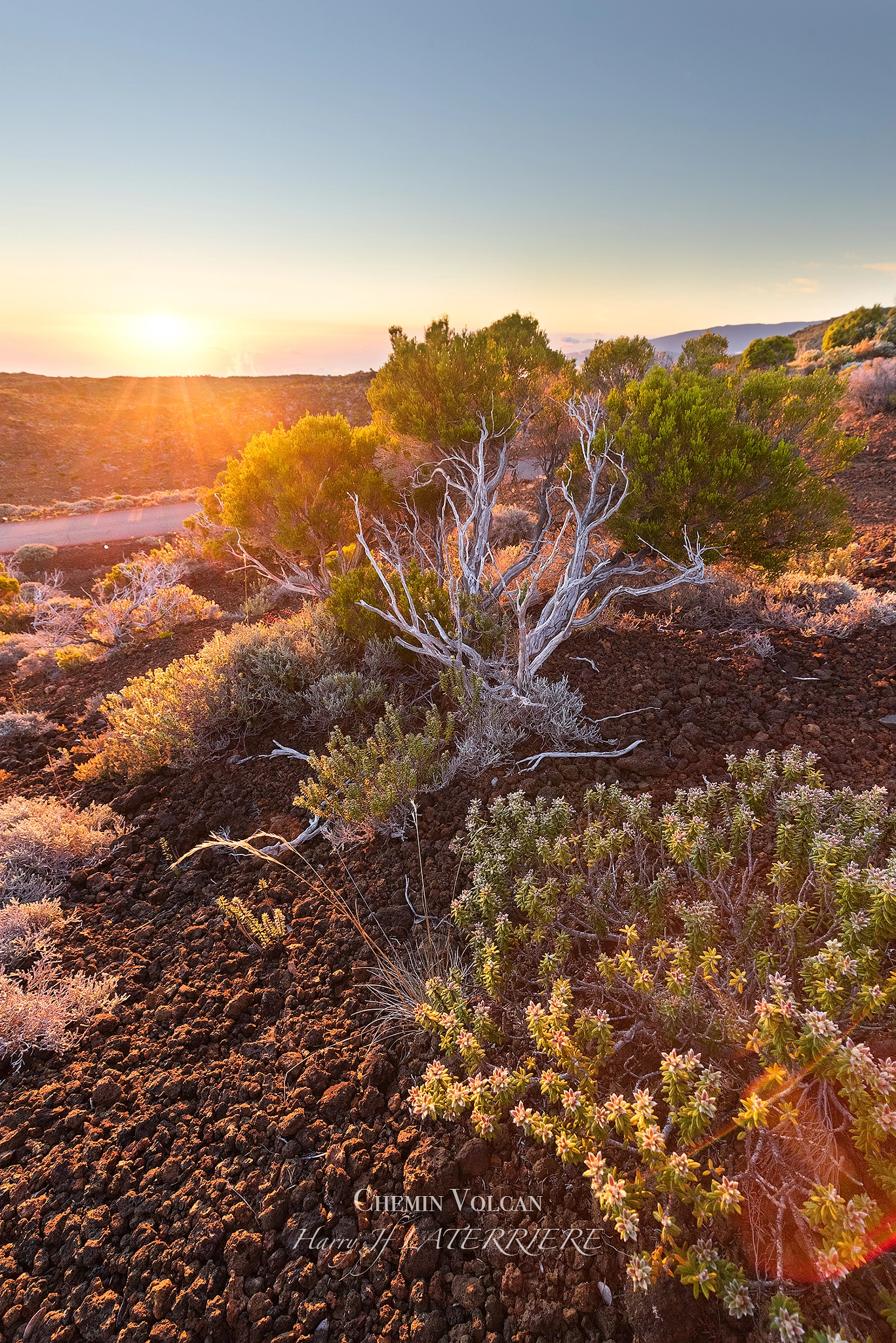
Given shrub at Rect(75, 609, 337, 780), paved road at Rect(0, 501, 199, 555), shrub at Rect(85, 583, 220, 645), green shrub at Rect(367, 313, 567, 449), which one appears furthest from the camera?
paved road at Rect(0, 501, 199, 555)

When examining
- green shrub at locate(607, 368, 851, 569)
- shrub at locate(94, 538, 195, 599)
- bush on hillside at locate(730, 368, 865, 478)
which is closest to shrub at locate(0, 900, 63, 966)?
green shrub at locate(607, 368, 851, 569)

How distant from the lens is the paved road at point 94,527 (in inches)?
521

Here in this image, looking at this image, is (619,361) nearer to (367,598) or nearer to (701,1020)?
(367,598)

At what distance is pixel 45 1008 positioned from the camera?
2.29m

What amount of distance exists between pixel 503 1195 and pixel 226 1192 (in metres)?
0.89

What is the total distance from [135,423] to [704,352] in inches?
1225

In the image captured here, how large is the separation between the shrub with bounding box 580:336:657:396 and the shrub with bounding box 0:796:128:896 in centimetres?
851

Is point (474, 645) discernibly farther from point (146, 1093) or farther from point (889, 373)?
point (889, 373)

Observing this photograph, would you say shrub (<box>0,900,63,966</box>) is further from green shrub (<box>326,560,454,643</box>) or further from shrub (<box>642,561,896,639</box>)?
shrub (<box>642,561,896,639</box>)

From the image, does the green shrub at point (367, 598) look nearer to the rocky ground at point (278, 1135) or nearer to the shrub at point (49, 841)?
the rocky ground at point (278, 1135)

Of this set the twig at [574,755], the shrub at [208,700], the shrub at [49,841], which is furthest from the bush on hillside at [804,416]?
the shrub at [49,841]

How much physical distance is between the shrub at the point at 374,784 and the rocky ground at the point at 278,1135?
133 mm

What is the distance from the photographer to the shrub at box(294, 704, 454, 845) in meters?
3.08

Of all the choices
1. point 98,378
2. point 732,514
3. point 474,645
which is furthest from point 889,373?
point 98,378
